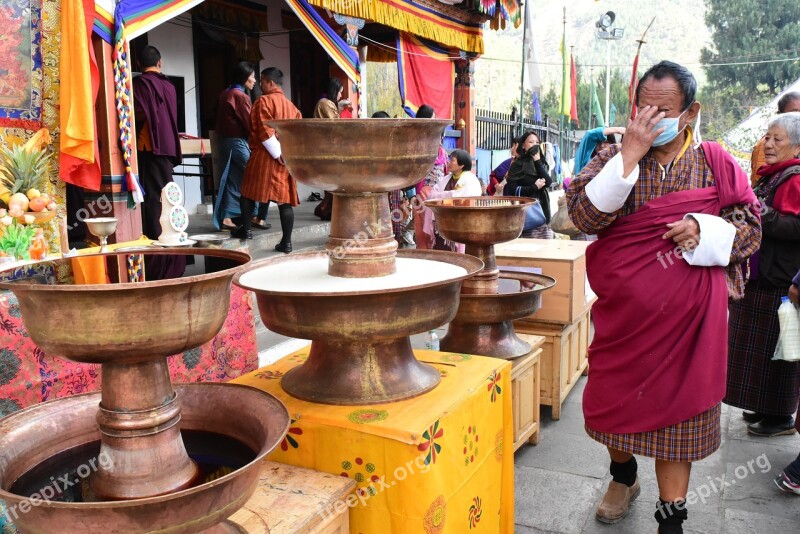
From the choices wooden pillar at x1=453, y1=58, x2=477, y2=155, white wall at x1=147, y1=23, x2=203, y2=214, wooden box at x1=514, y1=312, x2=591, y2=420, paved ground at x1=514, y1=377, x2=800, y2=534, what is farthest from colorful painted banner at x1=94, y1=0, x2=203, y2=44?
wooden pillar at x1=453, y1=58, x2=477, y2=155

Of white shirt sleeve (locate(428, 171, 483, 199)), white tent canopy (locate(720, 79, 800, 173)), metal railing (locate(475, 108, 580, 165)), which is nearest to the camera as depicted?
white shirt sleeve (locate(428, 171, 483, 199))

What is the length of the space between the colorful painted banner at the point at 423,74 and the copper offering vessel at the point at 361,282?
23.6 feet

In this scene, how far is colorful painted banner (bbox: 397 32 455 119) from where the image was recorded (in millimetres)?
9227

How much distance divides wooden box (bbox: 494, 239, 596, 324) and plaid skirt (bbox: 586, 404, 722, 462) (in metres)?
1.34

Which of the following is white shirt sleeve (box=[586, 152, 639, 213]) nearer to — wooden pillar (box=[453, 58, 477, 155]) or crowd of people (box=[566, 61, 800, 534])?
crowd of people (box=[566, 61, 800, 534])

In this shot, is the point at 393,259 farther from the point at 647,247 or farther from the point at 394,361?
the point at 647,247

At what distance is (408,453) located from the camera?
5.88ft

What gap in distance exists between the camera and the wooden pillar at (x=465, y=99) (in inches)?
424

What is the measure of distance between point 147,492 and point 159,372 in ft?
0.78

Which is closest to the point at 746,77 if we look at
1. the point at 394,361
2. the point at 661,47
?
the point at 394,361

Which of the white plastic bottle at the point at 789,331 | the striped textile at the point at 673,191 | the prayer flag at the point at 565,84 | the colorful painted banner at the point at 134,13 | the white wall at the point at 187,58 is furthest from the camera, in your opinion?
the prayer flag at the point at 565,84

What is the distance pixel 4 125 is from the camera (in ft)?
11.8

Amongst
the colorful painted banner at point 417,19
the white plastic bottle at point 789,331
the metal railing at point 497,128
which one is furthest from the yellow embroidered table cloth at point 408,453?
the metal railing at point 497,128

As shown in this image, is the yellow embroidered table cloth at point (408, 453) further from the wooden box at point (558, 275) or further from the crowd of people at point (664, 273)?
the wooden box at point (558, 275)
